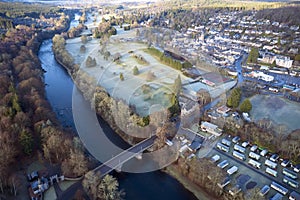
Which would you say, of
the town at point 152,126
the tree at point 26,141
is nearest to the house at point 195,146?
the town at point 152,126

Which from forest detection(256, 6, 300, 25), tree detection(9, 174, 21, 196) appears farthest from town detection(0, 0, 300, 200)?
forest detection(256, 6, 300, 25)

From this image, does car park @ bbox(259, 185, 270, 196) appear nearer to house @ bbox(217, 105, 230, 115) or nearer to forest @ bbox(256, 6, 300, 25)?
house @ bbox(217, 105, 230, 115)

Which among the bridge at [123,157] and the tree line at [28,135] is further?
the bridge at [123,157]

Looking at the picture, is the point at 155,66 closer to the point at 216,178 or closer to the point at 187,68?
the point at 187,68

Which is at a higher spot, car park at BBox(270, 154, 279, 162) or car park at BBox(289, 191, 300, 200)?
car park at BBox(289, 191, 300, 200)

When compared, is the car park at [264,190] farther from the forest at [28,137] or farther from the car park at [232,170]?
the forest at [28,137]

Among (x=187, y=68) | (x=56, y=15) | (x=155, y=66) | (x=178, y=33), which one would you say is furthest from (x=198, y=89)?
(x=56, y=15)

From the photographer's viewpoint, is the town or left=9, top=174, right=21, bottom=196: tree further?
the town

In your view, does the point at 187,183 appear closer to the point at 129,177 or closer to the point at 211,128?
the point at 129,177
